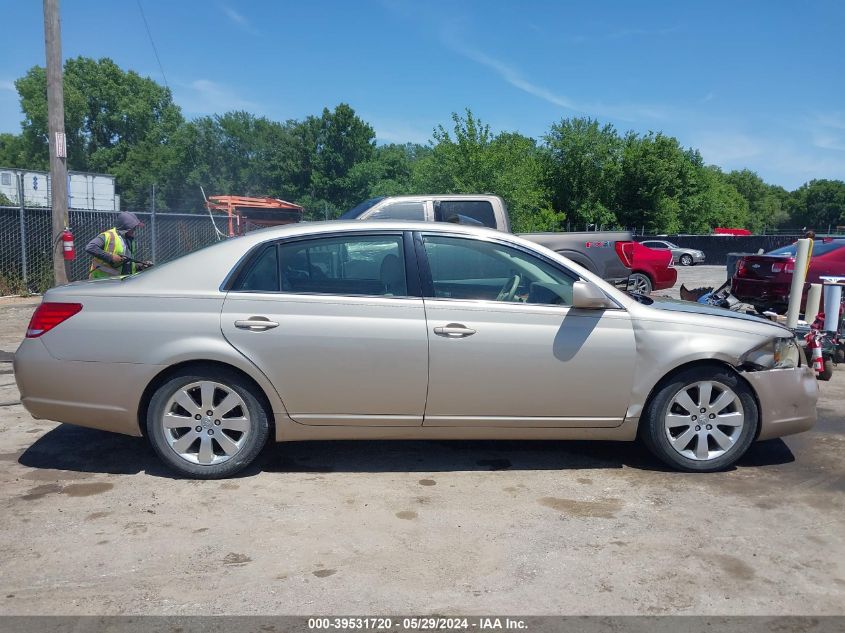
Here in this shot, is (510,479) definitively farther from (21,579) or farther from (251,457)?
(21,579)

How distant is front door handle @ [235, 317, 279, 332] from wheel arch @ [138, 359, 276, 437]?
0.84 ft

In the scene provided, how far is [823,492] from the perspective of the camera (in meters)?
4.58

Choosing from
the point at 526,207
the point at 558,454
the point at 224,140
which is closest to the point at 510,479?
the point at 558,454

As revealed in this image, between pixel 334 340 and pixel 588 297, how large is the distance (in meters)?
1.62

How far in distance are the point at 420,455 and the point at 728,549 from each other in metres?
2.19

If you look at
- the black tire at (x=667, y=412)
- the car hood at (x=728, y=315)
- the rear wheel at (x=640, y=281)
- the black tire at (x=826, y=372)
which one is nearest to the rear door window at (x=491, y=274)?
the car hood at (x=728, y=315)

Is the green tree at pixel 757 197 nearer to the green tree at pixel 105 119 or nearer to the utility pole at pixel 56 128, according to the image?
the green tree at pixel 105 119

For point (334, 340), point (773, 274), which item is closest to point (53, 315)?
point (334, 340)

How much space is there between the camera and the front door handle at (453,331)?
4.54 metres

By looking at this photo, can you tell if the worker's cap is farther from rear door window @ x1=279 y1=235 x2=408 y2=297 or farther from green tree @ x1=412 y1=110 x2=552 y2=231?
green tree @ x1=412 y1=110 x2=552 y2=231

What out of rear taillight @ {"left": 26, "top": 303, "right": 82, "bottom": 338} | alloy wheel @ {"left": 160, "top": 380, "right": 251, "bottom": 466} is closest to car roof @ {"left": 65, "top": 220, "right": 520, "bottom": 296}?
rear taillight @ {"left": 26, "top": 303, "right": 82, "bottom": 338}

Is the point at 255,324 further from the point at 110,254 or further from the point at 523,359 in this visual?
the point at 110,254

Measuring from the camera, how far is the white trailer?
1592 inches

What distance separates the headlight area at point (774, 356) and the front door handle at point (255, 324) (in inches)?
120
